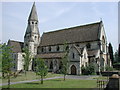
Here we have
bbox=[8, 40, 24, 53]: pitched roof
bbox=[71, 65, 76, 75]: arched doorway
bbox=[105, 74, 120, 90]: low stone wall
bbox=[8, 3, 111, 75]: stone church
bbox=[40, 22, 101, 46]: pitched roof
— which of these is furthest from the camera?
bbox=[8, 40, 24, 53]: pitched roof

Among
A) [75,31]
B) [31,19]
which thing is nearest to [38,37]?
[31,19]

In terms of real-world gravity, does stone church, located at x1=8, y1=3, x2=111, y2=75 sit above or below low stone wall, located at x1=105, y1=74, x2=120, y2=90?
above

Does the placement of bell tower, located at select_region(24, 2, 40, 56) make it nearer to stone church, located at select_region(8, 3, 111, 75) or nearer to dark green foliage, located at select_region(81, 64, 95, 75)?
stone church, located at select_region(8, 3, 111, 75)

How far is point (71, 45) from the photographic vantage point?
1858 inches

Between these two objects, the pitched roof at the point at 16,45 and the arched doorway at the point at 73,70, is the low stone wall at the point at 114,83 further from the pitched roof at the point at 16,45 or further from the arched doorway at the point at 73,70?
the pitched roof at the point at 16,45

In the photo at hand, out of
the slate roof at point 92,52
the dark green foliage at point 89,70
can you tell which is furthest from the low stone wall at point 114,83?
the slate roof at point 92,52

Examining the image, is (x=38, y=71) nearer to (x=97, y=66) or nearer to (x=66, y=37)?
(x=97, y=66)

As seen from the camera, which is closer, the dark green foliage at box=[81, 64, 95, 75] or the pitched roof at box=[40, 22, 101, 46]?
the dark green foliage at box=[81, 64, 95, 75]

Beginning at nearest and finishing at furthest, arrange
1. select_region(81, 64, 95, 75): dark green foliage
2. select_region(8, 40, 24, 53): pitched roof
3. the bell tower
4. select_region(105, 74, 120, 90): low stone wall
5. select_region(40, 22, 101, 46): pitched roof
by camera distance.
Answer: select_region(105, 74, 120, 90): low stone wall → select_region(81, 64, 95, 75): dark green foliage → select_region(40, 22, 101, 46): pitched roof → select_region(8, 40, 24, 53): pitched roof → the bell tower

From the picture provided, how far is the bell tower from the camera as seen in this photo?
181 feet

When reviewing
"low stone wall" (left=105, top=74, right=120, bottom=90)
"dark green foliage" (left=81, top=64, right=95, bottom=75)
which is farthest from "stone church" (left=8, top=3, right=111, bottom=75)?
"low stone wall" (left=105, top=74, right=120, bottom=90)

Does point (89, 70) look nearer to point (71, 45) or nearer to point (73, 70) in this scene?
point (73, 70)

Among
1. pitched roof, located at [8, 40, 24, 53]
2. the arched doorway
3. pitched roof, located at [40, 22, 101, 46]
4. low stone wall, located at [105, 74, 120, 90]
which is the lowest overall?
the arched doorway

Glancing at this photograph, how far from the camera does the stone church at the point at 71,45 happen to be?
135 feet
